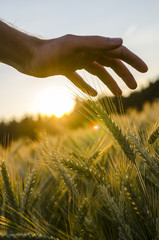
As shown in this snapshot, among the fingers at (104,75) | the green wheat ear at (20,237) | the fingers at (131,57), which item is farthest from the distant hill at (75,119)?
the green wheat ear at (20,237)

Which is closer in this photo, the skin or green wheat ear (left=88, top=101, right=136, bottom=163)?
green wheat ear (left=88, top=101, right=136, bottom=163)

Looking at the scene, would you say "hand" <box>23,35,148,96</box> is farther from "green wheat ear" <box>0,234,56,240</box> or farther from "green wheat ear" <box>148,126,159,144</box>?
"green wheat ear" <box>0,234,56,240</box>

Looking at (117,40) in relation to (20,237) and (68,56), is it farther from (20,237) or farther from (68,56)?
(20,237)

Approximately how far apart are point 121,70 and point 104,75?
14 cm

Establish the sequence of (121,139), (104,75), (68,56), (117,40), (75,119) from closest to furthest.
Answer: (121,139), (117,40), (68,56), (104,75), (75,119)

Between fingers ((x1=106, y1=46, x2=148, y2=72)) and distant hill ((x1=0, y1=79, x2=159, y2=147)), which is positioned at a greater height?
fingers ((x1=106, y1=46, x2=148, y2=72))

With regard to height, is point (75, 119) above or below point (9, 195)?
below

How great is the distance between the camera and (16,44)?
1363 mm

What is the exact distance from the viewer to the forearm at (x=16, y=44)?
1341 mm

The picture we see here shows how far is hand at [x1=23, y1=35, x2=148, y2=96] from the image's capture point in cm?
A: 112

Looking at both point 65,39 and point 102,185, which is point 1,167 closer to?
point 102,185

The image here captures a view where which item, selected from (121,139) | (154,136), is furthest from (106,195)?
(154,136)

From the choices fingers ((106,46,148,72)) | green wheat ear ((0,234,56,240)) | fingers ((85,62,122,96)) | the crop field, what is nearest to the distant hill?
fingers ((85,62,122,96))

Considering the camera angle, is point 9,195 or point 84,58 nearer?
point 9,195
